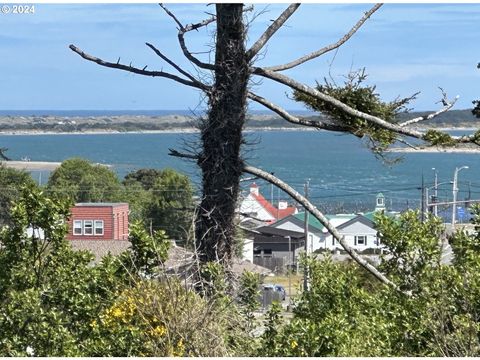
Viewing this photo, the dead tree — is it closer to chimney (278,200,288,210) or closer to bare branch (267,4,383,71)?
bare branch (267,4,383,71)

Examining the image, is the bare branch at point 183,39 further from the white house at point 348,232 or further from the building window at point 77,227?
the white house at point 348,232

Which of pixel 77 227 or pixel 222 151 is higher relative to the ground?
pixel 222 151

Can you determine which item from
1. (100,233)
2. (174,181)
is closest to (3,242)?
(100,233)

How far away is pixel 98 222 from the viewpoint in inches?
1474

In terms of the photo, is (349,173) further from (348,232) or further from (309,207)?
(309,207)

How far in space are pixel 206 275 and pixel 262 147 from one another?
124 centimetres

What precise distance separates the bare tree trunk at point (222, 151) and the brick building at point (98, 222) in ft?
93.9

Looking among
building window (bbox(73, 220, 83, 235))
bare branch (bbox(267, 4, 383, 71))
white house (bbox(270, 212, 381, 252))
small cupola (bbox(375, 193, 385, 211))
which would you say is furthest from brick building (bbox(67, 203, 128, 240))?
bare branch (bbox(267, 4, 383, 71))

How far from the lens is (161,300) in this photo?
6.07 m

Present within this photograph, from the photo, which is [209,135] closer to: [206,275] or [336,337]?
[206,275]

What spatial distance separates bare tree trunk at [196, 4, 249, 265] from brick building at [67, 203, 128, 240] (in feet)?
93.9

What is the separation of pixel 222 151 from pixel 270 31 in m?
0.95

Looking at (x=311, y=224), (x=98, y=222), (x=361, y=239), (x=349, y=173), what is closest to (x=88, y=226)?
(x=98, y=222)

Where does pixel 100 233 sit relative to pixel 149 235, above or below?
below
